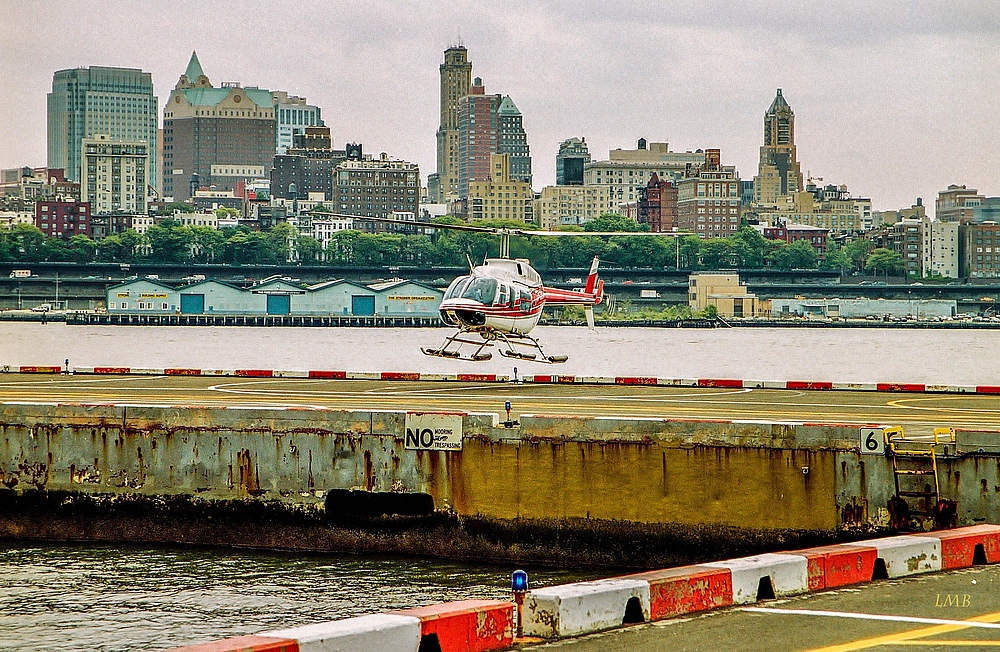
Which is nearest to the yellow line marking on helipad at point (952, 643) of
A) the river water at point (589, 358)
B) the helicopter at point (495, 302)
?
the helicopter at point (495, 302)

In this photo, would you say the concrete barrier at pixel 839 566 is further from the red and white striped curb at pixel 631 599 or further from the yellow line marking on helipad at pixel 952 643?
the yellow line marking on helipad at pixel 952 643

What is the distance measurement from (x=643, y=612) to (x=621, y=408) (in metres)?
21.3

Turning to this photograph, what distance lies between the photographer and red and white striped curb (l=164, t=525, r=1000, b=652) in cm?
1523

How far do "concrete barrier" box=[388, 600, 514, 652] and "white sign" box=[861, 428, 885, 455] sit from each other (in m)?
12.6

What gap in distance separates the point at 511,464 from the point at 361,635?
1488 cm

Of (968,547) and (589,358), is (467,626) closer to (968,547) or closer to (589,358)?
(968,547)

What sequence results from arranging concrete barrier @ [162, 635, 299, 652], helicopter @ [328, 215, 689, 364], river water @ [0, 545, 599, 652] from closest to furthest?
concrete barrier @ [162, 635, 299, 652] < river water @ [0, 545, 599, 652] < helicopter @ [328, 215, 689, 364]

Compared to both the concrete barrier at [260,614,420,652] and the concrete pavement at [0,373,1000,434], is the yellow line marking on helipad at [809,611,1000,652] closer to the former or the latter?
the concrete barrier at [260,614,420,652]

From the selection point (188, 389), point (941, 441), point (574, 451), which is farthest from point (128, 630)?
point (188, 389)

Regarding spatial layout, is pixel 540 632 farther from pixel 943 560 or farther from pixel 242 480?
Answer: pixel 242 480

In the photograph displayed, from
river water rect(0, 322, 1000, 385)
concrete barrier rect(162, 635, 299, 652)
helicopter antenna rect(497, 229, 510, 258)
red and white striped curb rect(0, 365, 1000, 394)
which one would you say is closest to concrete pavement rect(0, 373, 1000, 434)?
red and white striped curb rect(0, 365, 1000, 394)

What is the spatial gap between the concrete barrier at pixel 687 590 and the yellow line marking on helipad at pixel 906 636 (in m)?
2.24

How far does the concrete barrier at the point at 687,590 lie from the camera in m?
17.6

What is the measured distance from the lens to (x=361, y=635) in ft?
49.6
